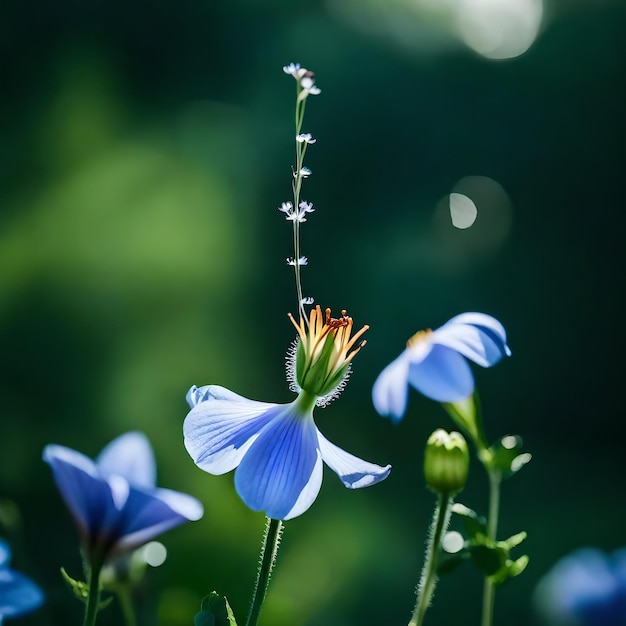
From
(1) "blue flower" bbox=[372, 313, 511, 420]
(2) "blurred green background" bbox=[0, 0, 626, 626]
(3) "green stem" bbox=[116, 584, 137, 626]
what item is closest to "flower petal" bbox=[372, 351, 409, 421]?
(1) "blue flower" bbox=[372, 313, 511, 420]

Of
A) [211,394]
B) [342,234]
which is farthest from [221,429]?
[342,234]

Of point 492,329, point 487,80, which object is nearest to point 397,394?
point 492,329

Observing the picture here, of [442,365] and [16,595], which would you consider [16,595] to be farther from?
[442,365]

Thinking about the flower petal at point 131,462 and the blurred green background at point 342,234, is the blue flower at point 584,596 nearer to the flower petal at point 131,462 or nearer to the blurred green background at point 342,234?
the flower petal at point 131,462

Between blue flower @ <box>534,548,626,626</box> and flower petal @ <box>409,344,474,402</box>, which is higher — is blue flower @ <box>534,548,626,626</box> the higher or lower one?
the lower one

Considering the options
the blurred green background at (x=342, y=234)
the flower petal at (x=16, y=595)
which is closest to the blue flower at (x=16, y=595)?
the flower petal at (x=16, y=595)

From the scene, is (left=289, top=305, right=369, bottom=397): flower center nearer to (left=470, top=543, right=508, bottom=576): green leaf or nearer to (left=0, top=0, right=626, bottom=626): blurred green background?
(left=470, top=543, right=508, bottom=576): green leaf

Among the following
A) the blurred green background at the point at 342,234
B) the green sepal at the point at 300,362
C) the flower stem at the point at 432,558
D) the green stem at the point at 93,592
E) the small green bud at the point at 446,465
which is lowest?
the green stem at the point at 93,592
